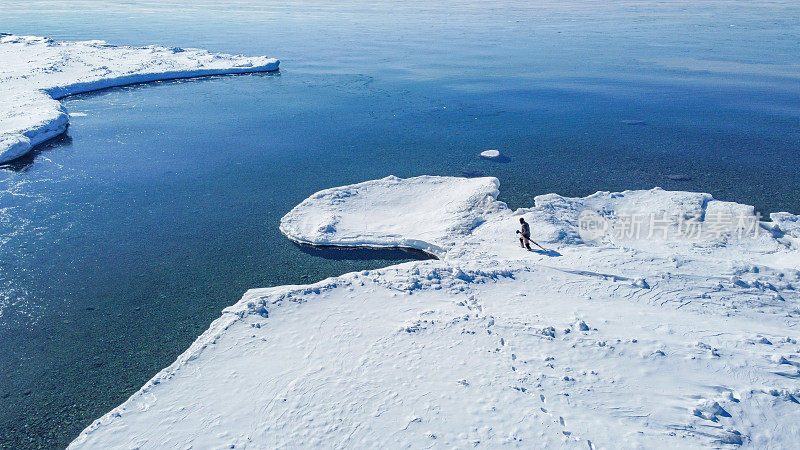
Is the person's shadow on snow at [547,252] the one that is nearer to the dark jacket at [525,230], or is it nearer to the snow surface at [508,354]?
the snow surface at [508,354]

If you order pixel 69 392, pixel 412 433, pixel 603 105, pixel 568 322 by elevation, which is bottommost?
pixel 69 392

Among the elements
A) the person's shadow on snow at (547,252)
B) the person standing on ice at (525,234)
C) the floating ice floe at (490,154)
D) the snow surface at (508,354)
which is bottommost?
the snow surface at (508,354)

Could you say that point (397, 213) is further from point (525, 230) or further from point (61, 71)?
point (61, 71)

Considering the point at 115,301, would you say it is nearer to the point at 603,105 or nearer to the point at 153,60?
the point at 603,105

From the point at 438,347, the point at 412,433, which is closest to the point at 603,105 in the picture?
the point at 438,347

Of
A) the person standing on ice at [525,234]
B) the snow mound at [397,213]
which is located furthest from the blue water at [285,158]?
the person standing on ice at [525,234]

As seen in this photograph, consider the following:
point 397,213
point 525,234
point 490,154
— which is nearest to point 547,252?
point 525,234

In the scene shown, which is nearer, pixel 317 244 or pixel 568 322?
pixel 568 322
